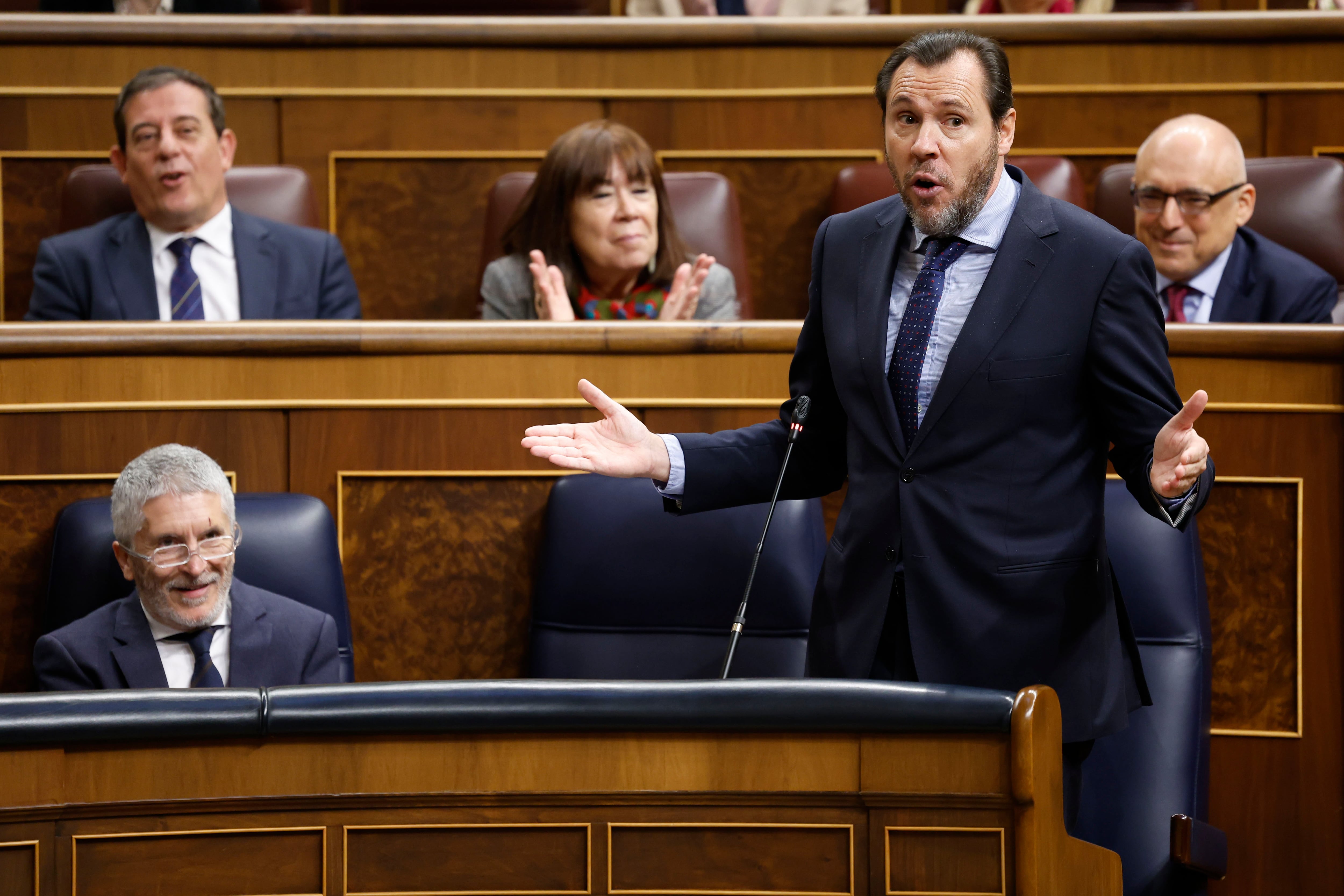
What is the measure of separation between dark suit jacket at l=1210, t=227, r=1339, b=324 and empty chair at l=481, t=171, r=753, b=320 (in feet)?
1.82

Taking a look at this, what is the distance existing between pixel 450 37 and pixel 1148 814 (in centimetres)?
130

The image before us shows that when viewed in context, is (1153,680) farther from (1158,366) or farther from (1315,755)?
(1158,366)

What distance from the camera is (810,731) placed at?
0.66 m

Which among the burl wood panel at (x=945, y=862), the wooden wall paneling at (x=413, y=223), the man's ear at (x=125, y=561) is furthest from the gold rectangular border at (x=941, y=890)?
the wooden wall paneling at (x=413, y=223)

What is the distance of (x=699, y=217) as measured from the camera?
173cm

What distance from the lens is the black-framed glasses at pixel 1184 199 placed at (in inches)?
61.8

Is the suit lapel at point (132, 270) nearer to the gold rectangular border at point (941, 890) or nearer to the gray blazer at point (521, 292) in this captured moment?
the gray blazer at point (521, 292)

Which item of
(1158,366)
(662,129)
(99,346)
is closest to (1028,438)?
(1158,366)

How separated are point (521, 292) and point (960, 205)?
0.81 meters

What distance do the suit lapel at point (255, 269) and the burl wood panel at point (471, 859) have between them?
41.3 inches

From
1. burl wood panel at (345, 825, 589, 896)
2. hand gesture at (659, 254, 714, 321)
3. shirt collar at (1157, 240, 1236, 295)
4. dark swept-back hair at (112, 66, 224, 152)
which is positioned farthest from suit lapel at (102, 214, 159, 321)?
shirt collar at (1157, 240, 1236, 295)

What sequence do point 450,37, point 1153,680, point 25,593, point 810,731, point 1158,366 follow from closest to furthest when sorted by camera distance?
point 810,731, point 1158,366, point 1153,680, point 25,593, point 450,37

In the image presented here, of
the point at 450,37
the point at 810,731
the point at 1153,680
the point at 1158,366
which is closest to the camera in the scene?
the point at 810,731

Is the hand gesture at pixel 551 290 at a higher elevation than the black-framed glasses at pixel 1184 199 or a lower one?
lower
